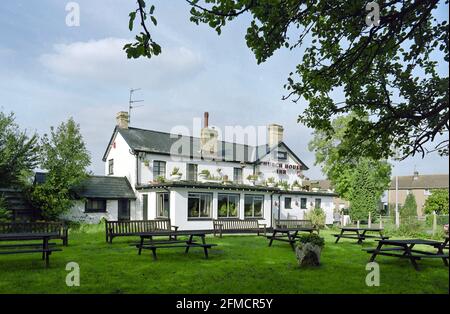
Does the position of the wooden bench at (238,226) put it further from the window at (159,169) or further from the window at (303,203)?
the window at (303,203)

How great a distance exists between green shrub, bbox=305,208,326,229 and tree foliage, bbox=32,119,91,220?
18362 mm

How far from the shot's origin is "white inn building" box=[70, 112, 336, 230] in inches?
1022

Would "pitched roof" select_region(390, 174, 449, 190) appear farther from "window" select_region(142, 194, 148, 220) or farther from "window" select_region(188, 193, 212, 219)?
"window" select_region(142, 194, 148, 220)

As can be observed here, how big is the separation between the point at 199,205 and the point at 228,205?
2.44 metres

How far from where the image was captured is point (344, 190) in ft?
143

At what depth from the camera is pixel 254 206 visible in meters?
29.3

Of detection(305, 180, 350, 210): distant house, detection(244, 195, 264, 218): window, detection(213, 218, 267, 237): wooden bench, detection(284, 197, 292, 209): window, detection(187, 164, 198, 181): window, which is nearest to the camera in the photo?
detection(213, 218, 267, 237): wooden bench

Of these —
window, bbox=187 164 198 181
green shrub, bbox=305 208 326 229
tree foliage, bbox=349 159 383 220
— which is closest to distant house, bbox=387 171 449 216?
tree foliage, bbox=349 159 383 220

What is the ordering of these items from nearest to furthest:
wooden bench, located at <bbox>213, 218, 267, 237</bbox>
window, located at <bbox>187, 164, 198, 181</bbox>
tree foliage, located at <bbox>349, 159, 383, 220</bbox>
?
1. wooden bench, located at <bbox>213, 218, 267, 237</bbox>
2. window, located at <bbox>187, 164, 198, 181</bbox>
3. tree foliage, located at <bbox>349, 159, 383, 220</bbox>

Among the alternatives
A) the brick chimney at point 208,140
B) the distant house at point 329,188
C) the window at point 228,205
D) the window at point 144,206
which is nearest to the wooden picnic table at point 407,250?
the window at point 228,205

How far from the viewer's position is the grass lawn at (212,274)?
7.94 m

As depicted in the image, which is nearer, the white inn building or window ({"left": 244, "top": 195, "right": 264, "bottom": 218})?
the white inn building

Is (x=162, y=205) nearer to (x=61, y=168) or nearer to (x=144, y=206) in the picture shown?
(x=144, y=206)
